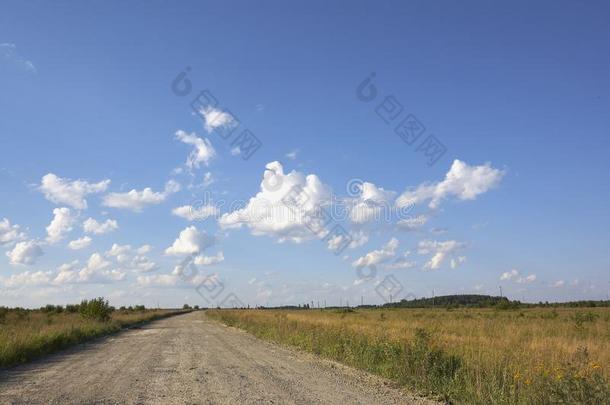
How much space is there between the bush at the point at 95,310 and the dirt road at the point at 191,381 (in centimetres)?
2934

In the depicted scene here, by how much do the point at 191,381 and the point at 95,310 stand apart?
3841cm

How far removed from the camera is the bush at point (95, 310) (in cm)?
4538

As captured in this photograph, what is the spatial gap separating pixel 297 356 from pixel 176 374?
649 cm

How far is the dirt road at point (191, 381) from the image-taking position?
9.80 metres

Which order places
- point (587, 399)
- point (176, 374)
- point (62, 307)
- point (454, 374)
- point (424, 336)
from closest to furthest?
point (587, 399) → point (454, 374) → point (176, 374) → point (424, 336) → point (62, 307)

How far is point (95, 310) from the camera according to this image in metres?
45.8

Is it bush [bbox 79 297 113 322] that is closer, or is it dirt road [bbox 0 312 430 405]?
dirt road [bbox 0 312 430 405]

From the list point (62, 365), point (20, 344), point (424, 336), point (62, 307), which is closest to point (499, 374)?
point (424, 336)

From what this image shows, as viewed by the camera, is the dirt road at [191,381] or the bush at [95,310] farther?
the bush at [95,310]

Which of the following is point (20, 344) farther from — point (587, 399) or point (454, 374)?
point (587, 399)

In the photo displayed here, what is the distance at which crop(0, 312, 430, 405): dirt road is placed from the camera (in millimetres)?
9805

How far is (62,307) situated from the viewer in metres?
77.2

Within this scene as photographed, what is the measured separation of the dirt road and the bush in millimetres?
29340

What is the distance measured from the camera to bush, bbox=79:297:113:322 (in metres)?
45.4
